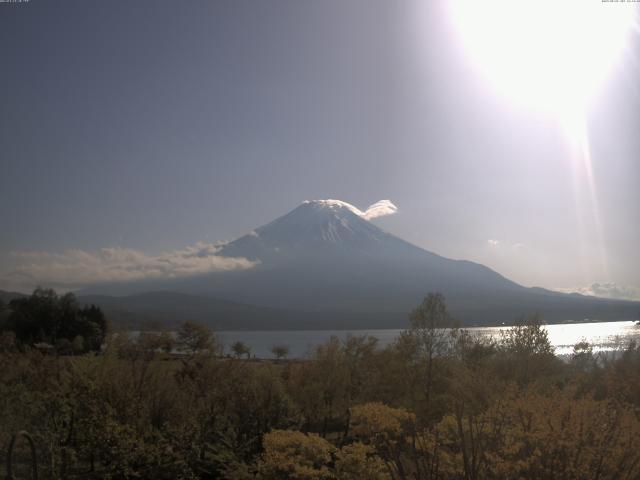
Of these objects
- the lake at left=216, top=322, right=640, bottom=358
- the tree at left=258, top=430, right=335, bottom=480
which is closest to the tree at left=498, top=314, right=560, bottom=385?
→ the lake at left=216, top=322, right=640, bottom=358

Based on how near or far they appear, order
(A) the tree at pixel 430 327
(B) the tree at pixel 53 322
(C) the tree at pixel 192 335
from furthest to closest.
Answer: (B) the tree at pixel 53 322 < (C) the tree at pixel 192 335 < (A) the tree at pixel 430 327

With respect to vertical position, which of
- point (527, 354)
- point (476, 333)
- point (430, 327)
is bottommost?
point (527, 354)

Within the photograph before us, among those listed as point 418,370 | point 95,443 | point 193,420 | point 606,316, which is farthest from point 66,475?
point 606,316

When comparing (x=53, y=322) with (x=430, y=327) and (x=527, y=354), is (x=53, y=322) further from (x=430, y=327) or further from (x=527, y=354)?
(x=527, y=354)

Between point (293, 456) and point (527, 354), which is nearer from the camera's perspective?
point (293, 456)

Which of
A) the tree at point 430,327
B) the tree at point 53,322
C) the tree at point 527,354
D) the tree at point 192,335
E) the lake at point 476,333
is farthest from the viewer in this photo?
the tree at point 53,322

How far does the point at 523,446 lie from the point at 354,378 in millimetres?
13126

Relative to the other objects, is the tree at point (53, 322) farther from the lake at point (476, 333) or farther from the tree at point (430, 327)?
the tree at point (430, 327)

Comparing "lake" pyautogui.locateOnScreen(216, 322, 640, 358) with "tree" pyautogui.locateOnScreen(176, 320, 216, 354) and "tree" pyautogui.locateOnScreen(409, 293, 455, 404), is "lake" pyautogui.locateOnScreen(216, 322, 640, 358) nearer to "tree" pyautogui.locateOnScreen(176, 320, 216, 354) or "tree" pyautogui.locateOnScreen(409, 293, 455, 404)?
"tree" pyautogui.locateOnScreen(176, 320, 216, 354)

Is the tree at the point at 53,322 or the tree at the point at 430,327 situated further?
the tree at the point at 53,322

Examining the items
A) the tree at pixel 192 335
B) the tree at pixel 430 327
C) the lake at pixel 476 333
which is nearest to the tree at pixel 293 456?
the tree at pixel 430 327

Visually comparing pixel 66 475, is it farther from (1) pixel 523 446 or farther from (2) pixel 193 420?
(1) pixel 523 446

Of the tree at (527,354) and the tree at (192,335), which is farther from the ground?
the tree at (527,354)

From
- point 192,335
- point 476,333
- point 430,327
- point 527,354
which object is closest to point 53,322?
point 192,335
